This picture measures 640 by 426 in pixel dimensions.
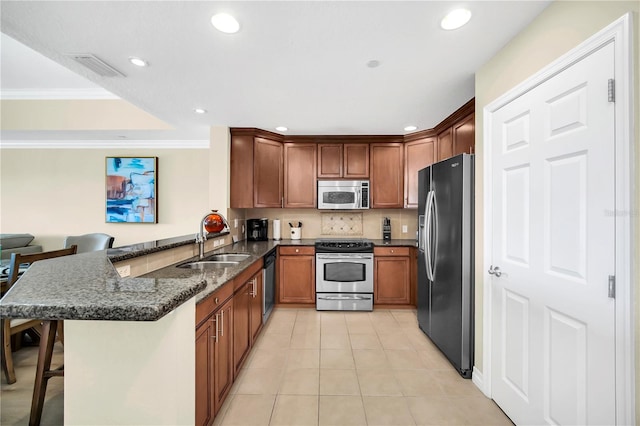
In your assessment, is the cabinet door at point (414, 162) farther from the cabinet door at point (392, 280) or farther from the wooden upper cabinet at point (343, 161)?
the cabinet door at point (392, 280)

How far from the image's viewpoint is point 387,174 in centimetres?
387

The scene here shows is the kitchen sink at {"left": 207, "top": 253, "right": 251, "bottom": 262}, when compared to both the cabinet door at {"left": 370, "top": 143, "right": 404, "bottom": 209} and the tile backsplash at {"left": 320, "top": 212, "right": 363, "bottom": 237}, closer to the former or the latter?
the tile backsplash at {"left": 320, "top": 212, "right": 363, "bottom": 237}

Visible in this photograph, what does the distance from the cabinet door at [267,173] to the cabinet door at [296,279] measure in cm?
86

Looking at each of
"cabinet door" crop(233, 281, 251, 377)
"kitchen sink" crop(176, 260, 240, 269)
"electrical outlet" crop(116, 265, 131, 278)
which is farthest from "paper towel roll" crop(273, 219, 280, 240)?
"electrical outlet" crop(116, 265, 131, 278)

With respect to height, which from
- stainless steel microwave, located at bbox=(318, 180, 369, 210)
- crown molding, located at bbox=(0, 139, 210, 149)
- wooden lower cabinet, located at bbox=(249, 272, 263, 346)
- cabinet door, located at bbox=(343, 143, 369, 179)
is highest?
crown molding, located at bbox=(0, 139, 210, 149)

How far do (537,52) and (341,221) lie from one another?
3093 mm

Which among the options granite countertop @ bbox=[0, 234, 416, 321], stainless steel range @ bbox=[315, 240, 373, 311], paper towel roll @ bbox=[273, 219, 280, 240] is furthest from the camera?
paper towel roll @ bbox=[273, 219, 280, 240]

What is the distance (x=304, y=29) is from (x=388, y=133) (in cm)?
242

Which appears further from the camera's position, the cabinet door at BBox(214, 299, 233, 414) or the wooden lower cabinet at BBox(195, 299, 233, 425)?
the cabinet door at BBox(214, 299, 233, 414)

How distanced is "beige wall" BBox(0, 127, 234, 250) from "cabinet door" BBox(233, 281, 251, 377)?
2.59 metres

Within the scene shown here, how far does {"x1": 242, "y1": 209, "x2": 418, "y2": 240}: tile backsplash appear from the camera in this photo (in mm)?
4191

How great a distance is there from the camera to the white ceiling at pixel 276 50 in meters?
1.42

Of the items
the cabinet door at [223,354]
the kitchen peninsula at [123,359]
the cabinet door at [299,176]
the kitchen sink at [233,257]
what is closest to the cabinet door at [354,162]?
the cabinet door at [299,176]

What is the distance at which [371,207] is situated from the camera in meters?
3.89
